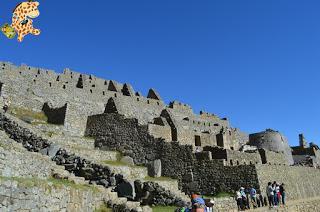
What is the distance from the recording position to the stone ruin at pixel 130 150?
18016 mm

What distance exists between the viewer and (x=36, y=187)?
10492mm

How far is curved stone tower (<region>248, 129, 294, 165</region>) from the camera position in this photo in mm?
43638

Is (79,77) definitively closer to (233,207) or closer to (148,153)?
(148,153)

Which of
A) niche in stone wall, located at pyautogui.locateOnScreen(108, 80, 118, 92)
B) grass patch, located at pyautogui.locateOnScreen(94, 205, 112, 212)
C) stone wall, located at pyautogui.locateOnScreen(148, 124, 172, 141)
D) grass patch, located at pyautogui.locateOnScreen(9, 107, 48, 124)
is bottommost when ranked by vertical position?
grass patch, located at pyautogui.locateOnScreen(94, 205, 112, 212)

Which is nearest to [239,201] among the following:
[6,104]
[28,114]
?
[28,114]

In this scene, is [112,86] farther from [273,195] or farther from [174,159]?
[273,195]

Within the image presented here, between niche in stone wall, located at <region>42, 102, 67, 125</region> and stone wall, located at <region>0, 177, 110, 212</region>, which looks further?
niche in stone wall, located at <region>42, 102, 67, 125</region>

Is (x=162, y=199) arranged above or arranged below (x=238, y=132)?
below

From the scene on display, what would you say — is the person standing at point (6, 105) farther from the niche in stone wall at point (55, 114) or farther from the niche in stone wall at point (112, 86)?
the niche in stone wall at point (112, 86)

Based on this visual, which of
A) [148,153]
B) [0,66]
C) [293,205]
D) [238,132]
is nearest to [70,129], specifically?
[148,153]

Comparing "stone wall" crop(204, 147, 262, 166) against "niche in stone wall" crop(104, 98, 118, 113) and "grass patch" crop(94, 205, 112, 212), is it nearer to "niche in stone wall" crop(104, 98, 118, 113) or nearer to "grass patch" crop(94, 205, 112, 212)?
"niche in stone wall" crop(104, 98, 118, 113)

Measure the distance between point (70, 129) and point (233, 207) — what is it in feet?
37.8

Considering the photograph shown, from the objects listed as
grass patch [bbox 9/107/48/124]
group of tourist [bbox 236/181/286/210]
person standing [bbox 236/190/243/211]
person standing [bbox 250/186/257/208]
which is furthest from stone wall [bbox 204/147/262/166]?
grass patch [bbox 9/107/48/124]

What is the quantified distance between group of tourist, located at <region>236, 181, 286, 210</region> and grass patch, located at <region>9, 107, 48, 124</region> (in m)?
12.8
